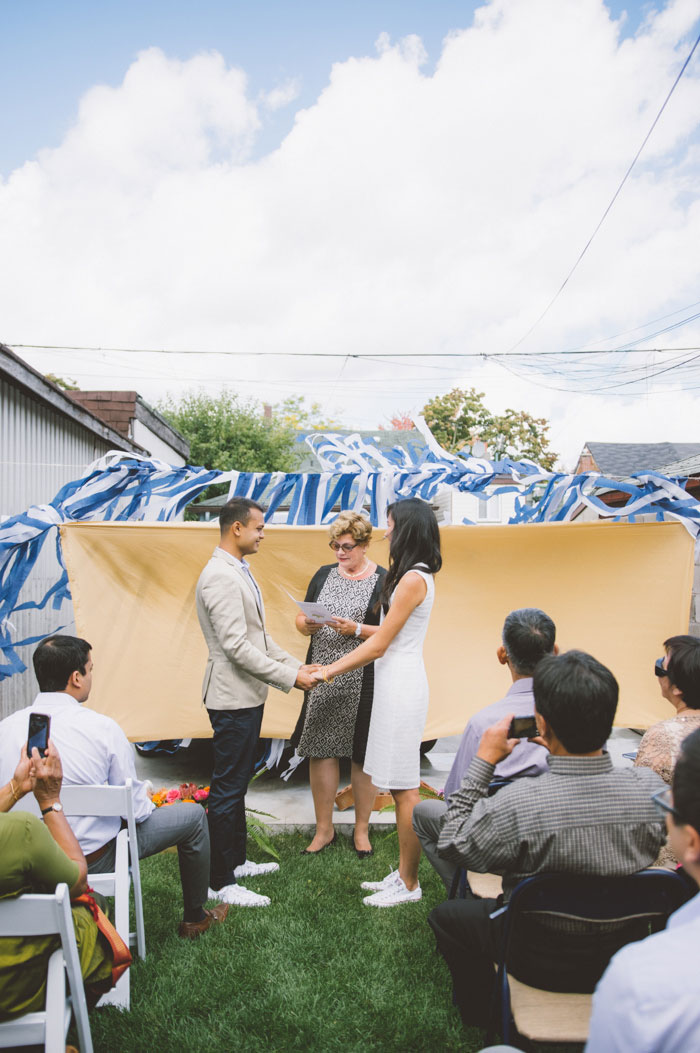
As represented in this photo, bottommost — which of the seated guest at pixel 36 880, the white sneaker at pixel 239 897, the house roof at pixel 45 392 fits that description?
the white sneaker at pixel 239 897

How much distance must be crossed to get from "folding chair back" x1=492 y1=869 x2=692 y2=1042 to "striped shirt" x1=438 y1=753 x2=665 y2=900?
0.14ft

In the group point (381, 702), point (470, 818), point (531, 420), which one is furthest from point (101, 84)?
point (531, 420)

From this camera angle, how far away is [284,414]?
→ 5247 centimetres

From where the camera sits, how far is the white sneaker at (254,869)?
351 cm

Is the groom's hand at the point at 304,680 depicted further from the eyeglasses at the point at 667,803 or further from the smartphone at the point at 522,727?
the eyeglasses at the point at 667,803

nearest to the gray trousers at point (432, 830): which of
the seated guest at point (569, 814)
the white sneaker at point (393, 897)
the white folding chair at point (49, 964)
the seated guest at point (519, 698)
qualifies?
the seated guest at point (519, 698)

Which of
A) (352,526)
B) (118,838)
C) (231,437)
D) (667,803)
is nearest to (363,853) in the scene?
(118,838)

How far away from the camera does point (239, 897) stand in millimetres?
3178

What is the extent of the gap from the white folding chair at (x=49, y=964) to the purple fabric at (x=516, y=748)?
124cm

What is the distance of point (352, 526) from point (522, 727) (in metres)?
1.89

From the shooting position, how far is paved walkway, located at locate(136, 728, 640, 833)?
13.8ft

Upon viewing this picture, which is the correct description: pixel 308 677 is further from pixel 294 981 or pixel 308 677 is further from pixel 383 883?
pixel 294 981

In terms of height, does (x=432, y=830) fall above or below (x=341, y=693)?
below

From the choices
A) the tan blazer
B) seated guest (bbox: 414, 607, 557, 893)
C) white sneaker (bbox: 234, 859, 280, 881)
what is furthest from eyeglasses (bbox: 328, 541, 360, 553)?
white sneaker (bbox: 234, 859, 280, 881)
